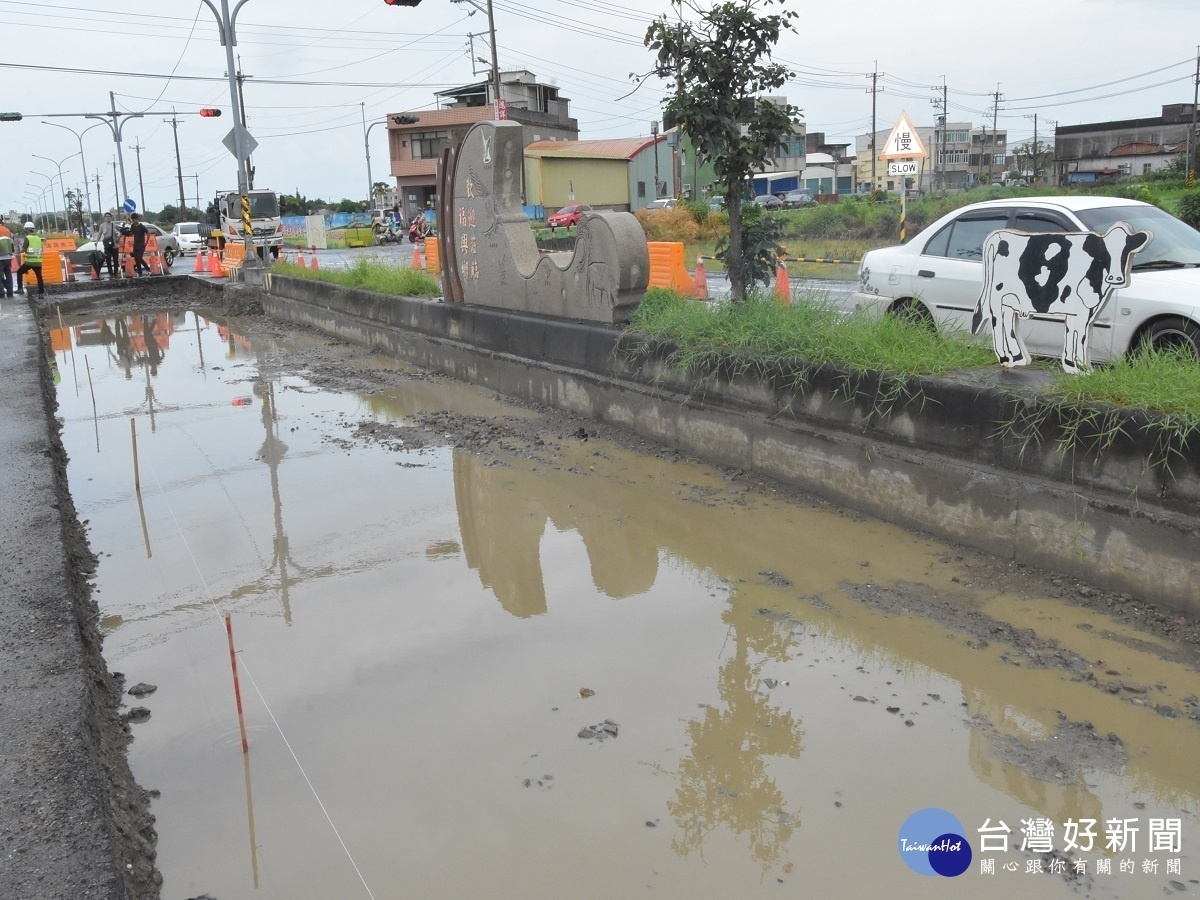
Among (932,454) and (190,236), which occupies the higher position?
(190,236)

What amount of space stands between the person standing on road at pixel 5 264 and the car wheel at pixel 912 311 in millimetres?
22937

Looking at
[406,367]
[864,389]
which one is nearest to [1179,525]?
[864,389]

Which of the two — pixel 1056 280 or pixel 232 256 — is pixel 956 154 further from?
pixel 1056 280

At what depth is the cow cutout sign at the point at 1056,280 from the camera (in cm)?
575

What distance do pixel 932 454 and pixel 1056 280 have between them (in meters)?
1.27

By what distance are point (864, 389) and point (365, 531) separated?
3538mm

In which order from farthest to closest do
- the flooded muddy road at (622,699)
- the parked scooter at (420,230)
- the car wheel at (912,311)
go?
the parked scooter at (420,230), the car wheel at (912,311), the flooded muddy road at (622,699)

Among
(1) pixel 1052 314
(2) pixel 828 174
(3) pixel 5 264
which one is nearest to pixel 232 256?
(3) pixel 5 264

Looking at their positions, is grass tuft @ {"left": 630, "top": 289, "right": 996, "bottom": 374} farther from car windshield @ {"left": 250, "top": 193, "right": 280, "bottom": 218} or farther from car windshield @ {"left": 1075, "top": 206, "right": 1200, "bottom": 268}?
car windshield @ {"left": 250, "top": 193, "right": 280, "bottom": 218}

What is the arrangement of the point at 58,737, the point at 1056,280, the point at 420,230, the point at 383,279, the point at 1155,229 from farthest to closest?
the point at 420,230 → the point at 383,279 → the point at 1155,229 → the point at 1056,280 → the point at 58,737

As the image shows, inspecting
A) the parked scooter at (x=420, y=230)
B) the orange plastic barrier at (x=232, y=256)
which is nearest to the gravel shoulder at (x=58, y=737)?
the orange plastic barrier at (x=232, y=256)

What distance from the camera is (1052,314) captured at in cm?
617

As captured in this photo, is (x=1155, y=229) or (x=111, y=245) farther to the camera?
(x=111, y=245)

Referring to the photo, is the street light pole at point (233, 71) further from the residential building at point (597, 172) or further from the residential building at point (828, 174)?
the residential building at point (828, 174)
